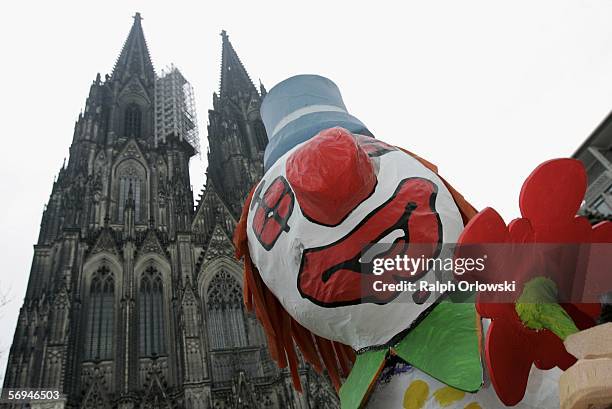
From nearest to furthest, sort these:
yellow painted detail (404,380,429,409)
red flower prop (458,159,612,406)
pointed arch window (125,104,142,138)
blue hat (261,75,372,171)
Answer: red flower prop (458,159,612,406) → yellow painted detail (404,380,429,409) → blue hat (261,75,372,171) → pointed arch window (125,104,142,138)

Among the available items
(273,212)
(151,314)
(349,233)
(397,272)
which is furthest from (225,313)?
(397,272)

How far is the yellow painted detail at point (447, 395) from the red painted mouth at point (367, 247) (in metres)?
0.46

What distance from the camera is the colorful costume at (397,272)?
2045 millimetres

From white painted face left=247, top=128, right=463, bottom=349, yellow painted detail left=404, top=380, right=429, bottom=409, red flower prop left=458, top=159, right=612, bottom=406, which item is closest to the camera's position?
red flower prop left=458, top=159, right=612, bottom=406

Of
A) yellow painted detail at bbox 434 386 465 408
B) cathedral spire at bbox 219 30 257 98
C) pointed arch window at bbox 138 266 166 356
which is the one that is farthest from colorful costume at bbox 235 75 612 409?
cathedral spire at bbox 219 30 257 98

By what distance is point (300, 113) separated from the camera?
3.76m

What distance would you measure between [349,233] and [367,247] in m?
0.14

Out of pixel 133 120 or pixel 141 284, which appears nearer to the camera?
pixel 141 284

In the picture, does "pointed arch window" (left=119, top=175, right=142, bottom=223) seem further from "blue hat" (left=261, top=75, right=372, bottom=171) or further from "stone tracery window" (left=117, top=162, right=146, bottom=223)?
"blue hat" (left=261, top=75, right=372, bottom=171)

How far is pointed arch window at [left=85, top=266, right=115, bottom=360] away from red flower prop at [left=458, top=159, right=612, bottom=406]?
606 inches

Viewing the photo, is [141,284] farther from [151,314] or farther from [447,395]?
[447,395]

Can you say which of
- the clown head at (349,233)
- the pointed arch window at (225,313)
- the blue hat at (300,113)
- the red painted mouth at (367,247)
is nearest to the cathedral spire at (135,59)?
the pointed arch window at (225,313)

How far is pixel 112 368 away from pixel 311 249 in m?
14.4

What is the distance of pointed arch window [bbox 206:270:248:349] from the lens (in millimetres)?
16438
